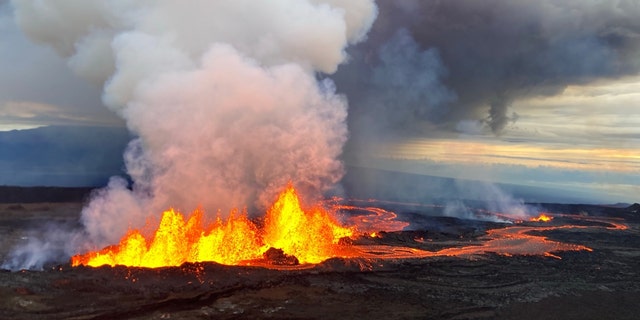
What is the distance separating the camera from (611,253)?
4547 centimetres

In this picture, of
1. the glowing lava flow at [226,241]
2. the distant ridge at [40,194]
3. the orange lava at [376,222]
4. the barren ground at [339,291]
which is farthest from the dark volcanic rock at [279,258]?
the distant ridge at [40,194]

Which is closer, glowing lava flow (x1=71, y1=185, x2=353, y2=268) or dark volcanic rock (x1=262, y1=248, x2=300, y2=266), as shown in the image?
glowing lava flow (x1=71, y1=185, x2=353, y2=268)

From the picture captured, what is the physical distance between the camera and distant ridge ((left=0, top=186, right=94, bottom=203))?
3521 inches

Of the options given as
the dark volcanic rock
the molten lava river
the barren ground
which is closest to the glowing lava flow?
the molten lava river

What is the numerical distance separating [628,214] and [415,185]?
9329 centimetres

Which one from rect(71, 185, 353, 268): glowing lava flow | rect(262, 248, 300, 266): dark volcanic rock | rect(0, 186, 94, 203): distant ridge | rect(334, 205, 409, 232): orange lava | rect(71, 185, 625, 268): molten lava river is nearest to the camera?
rect(71, 185, 353, 268): glowing lava flow

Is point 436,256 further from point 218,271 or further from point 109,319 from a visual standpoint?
point 109,319

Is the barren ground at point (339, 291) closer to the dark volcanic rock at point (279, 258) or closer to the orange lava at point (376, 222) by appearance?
the dark volcanic rock at point (279, 258)

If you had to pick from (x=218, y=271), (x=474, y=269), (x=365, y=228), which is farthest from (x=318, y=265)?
(x=365, y=228)

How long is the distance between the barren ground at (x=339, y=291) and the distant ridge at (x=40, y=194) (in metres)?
58.9

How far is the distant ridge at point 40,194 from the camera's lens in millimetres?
89438

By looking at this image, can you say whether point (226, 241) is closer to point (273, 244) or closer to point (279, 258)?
point (279, 258)

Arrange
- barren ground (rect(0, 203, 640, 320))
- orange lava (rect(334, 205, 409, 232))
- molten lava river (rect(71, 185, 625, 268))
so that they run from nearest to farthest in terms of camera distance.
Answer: barren ground (rect(0, 203, 640, 320)), molten lava river (rect(71, 185, 625, 268)), orange lava (rect(334, 205, 409, 232))

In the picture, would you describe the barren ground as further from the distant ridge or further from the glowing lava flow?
the distant ridge
